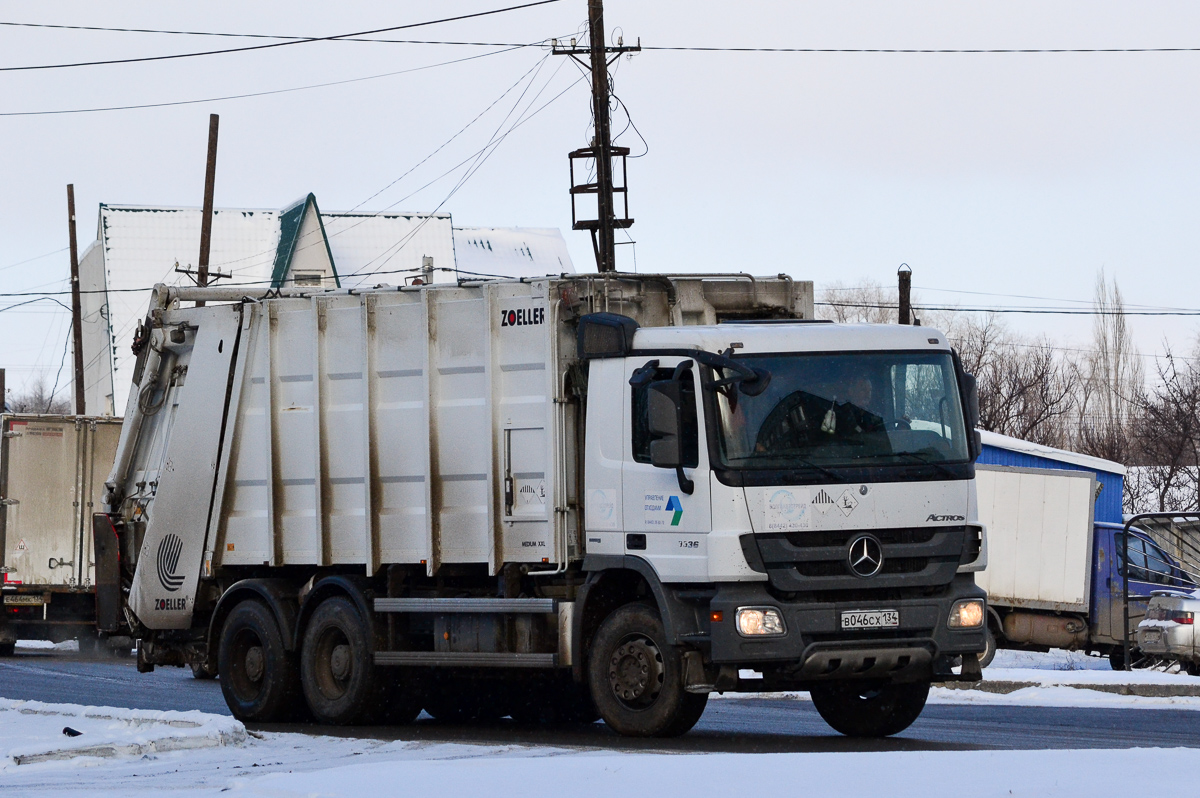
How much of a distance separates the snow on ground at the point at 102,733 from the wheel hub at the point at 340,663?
172 cm

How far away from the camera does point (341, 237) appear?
51.0 metres

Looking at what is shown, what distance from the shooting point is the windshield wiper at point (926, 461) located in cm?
1107

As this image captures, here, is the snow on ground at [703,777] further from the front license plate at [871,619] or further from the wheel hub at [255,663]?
the wheel hub at [255,663]

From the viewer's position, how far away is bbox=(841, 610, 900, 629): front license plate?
10859 millimetres

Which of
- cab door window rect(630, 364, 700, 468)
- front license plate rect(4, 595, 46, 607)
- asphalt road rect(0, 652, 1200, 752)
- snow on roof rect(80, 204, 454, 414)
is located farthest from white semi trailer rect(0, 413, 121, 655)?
snow on roof rect(80, 204, 454, 414)

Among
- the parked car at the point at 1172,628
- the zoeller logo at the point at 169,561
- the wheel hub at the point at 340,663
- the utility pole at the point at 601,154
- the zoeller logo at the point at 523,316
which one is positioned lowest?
the parked car at the point at 1172,628

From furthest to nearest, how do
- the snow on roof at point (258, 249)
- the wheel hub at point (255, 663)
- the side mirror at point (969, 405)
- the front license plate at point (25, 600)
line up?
the snow on roof at point (258, 249)
the front license plate at point (25, 600)
the wheel hub at point (255, 663)
the side mirror at point (969, 405)

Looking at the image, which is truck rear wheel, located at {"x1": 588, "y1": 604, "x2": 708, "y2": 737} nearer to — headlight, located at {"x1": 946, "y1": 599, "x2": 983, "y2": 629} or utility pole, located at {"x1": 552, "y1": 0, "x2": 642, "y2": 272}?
headlight, located at {"x1": 946, "y1": 599, "x2": 983, "y2": 629}

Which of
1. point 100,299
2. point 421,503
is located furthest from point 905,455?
point 100,299

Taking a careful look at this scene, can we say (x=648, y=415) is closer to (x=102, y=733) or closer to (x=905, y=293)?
(x=102, y=733)

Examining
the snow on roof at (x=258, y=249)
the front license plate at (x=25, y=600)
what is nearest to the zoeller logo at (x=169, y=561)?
the front license plate at (x=25, y=600)

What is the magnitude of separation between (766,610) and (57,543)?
17277 mm

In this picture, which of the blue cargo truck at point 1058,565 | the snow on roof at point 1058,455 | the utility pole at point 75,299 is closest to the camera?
the blue cargo truck at point 1058,565

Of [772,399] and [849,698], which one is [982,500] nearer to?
[849,698]
